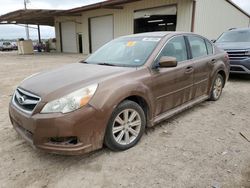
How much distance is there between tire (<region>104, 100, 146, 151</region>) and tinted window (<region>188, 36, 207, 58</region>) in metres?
1.94

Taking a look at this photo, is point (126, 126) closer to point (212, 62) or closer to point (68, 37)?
point (212, 62)

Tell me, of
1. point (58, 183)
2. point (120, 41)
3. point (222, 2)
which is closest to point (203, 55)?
point (120, 41)

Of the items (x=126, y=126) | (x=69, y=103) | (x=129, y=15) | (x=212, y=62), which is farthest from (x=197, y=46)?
(x=129, y=15)

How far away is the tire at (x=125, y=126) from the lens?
2951mm

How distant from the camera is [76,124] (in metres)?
2.58

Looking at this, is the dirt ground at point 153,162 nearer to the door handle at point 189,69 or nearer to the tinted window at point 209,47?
the door handle at point 189,69

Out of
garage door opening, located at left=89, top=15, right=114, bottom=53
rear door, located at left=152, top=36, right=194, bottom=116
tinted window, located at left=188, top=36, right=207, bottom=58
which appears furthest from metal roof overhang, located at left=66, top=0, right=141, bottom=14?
rear door, located at left=152, top=36, right=194, bottom=116

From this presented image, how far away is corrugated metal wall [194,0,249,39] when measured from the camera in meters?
14.1

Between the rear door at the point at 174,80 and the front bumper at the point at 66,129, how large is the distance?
1144 mm

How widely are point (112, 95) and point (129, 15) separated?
53.3ft

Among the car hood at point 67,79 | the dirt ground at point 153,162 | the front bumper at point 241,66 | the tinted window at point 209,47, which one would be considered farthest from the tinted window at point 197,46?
the front bumper at point 241,66

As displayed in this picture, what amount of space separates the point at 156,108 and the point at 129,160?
959 mm

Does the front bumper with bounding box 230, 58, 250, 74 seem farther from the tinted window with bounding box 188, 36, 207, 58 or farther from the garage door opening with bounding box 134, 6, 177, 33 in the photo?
the garage door opening with bounding box 134, 6, 177, 33

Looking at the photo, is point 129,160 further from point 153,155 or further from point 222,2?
point 222,2
